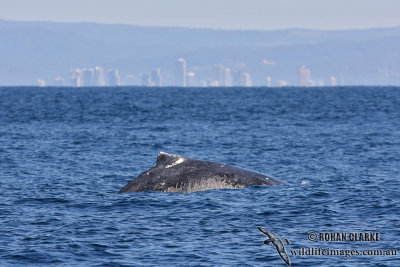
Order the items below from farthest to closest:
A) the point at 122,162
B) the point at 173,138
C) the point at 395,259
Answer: the point at 173,138 → the point at 122,162 → the point at 395,259

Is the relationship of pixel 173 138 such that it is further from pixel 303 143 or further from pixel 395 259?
pixel 395 259

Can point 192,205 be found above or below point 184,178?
below

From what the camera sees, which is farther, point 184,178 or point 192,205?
point 184,178

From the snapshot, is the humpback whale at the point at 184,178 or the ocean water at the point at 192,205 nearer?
the ocean water at the point at 192,205

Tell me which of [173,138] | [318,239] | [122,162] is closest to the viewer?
[318,239]

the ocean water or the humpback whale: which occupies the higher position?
the humpback whale

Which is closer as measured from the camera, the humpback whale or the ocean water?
the ocean water

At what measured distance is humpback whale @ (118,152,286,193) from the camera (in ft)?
82.8

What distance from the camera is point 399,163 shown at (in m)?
35.1

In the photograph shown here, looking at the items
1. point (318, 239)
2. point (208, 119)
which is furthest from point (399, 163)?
point (208, 119)

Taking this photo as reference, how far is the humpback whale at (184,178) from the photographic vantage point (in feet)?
82.8

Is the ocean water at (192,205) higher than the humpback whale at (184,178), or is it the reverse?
the humpback whale at (184,178)

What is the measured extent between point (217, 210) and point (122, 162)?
47.6ft

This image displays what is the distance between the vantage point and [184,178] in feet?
83.0
